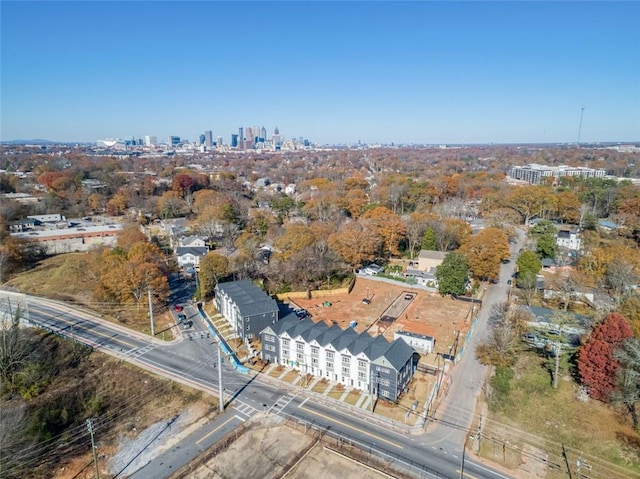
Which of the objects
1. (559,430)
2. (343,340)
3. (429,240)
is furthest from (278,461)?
(429,240)

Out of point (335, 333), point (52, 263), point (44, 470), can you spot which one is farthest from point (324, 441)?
point (52, 263)

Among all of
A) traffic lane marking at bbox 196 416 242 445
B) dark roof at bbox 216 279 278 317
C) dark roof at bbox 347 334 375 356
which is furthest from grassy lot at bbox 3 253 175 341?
dark roof at bbox 347 334 375 356

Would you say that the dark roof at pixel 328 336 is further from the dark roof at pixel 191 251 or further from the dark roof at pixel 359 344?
the dark roof at pixel 191 251

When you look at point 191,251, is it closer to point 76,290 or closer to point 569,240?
point 76,290

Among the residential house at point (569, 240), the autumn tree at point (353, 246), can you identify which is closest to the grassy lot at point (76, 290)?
the autumn tree at point (353, 246)

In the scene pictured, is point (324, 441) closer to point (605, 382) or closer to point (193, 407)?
point (193, 407)

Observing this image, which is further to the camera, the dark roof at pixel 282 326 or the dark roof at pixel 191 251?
the dark roof at pixel 191 251
